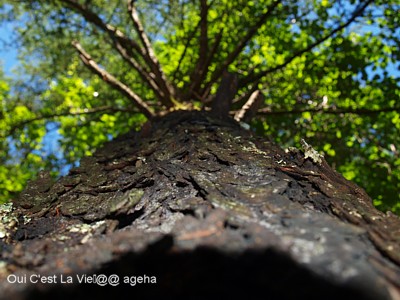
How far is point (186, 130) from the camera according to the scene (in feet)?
11.2

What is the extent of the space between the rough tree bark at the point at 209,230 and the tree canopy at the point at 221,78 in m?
3.72

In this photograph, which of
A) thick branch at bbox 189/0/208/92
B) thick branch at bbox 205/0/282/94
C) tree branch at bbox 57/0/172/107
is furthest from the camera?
thick branch at bbox 189/0/208/92

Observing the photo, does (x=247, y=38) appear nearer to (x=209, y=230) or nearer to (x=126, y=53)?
(x=126, y=53)

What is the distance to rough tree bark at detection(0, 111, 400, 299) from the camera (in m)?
1.04

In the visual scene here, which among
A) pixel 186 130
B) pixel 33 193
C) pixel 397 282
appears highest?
pixel 186 130

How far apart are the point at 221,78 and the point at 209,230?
5.50 metres

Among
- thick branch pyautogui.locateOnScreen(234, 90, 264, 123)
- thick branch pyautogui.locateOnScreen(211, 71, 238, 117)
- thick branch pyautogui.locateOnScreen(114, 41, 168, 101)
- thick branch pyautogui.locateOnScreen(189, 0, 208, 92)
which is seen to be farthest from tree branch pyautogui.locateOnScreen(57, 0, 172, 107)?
thick branch pyautogui.locateOnScreen(234, 90, 264, 123)

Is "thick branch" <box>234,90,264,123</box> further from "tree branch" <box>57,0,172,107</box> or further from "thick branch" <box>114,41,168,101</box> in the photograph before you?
"thick branch" <box>114,41,168,101</box>

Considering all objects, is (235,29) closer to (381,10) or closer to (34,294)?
(381,10)

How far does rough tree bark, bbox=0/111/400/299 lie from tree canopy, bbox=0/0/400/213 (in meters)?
3.72

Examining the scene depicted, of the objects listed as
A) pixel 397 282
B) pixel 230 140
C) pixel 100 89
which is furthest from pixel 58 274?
pixel 100 89

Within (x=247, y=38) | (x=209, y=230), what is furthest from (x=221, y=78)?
(x=209, y=230)

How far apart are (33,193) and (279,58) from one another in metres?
8.50

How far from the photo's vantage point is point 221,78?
6422 millimetres
